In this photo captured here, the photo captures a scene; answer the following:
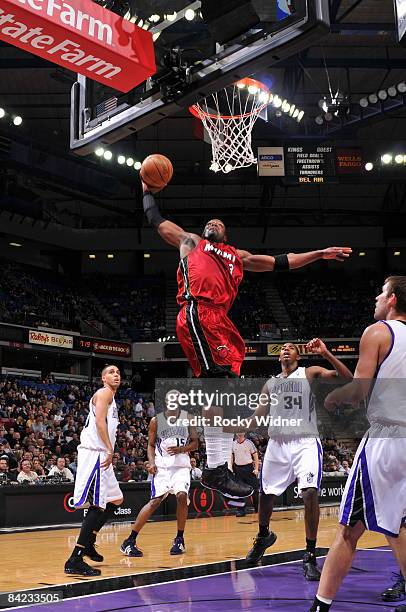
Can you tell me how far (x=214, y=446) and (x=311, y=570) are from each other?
2027 mm

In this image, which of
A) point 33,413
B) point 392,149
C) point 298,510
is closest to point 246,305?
point 392,149

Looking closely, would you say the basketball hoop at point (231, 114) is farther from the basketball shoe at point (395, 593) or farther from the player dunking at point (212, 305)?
the basketball shoe at point (395, 593)

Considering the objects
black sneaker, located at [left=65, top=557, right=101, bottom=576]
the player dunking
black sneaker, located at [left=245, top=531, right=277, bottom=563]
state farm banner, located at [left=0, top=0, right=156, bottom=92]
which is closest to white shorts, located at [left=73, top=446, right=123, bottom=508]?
black sneaker, located at [left=65, top=557, right=101, bottom=576]

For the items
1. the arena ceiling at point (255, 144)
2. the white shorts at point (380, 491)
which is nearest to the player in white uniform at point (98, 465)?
the white shorts at point (380, 491)

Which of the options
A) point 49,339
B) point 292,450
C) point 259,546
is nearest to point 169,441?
Result: point 259,546

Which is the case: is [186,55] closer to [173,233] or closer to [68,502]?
[173,233]

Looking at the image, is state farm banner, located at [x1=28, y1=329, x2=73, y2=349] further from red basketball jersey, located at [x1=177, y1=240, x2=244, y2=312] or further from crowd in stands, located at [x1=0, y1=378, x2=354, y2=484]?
red basketball jersey, located at [x1=177, y1=240, x2=244, y2=312]

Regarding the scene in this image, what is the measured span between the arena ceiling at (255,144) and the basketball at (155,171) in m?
6.50

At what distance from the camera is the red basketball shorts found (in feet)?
15.0

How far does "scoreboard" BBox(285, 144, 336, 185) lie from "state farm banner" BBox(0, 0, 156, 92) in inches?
458

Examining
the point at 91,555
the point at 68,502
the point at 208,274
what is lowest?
the point at 68,502

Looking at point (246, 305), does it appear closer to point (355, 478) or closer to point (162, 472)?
point (162, 472)

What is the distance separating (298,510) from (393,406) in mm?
11315

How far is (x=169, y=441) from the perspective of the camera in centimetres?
864
